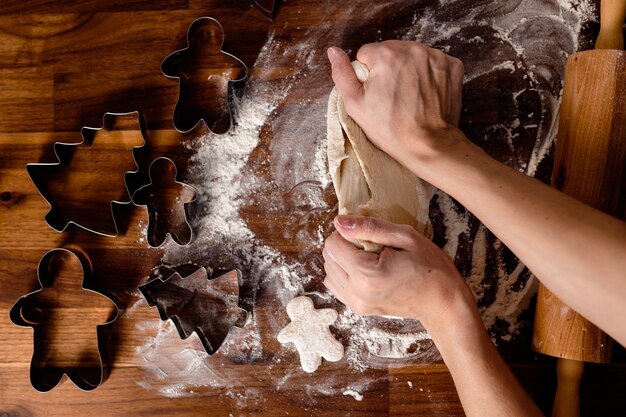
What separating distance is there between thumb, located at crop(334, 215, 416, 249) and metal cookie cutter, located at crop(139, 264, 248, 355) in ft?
1.00

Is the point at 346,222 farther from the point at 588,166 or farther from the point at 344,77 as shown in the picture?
the point at 588,166

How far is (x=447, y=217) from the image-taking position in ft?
3.78

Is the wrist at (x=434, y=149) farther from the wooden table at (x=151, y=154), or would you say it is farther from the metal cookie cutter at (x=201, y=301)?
the metal cookie cutter at (x=201, y=301)

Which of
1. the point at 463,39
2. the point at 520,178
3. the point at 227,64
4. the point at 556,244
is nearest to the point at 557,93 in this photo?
the point at 463,39

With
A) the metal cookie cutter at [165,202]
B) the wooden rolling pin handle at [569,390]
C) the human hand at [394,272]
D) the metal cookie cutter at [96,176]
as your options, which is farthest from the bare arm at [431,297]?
the metal cookie cutter at [96,176]

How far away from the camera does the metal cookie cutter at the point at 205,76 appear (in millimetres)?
1177

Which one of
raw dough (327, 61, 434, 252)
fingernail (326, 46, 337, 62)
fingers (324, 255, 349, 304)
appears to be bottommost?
fingers (324, 255, 349, 304)

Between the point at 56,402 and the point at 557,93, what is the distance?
49.3 inches

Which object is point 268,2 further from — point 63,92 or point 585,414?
point 585,414

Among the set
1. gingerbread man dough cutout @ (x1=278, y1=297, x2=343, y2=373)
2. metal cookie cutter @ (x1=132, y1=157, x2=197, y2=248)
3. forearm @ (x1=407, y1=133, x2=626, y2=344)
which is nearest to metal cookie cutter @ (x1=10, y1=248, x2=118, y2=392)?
metal cookie cutter @ (x1=132, y1=157, x2=197, y2=248)

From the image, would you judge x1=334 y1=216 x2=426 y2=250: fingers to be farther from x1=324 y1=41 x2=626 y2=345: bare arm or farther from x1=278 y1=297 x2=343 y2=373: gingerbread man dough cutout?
x1=278 y1=297 x2=343 y2=373: gingerbread man dough cutout

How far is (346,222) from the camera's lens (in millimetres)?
974

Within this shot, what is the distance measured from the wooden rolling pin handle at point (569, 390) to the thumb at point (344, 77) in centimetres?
66

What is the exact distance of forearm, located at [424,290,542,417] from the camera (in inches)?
37.3
